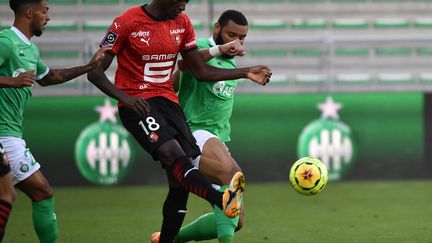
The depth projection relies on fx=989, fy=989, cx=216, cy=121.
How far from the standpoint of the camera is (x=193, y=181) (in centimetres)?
730

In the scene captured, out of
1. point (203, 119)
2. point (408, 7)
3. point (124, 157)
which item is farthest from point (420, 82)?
point (203, 119)

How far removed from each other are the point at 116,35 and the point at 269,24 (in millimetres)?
12060

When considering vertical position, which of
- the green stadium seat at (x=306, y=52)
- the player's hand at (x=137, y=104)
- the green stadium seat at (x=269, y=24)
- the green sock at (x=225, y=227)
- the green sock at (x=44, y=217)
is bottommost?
the green sock at (x=225, y=227)

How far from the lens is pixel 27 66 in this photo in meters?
7.66

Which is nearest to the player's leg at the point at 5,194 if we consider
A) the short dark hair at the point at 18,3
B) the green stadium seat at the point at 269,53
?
the short dark hair at the point at 18,3

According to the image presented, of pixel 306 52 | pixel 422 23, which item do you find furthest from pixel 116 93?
pixel 422 23

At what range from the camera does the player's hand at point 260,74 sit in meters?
7.74

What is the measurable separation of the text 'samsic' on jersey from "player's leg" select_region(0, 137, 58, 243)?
2.98ft

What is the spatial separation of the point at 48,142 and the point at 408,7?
342 inches

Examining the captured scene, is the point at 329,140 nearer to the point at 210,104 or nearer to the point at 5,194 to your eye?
the point at 210,104

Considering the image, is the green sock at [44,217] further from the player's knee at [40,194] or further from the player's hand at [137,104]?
the player's hand at [137,104]

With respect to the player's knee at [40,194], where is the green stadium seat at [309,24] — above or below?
above

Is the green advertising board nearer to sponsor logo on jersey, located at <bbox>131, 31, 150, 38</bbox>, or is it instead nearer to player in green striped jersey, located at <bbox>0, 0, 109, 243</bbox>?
player in green striped jersey, located at <bbox>0, 0, 109, 243</bbox>

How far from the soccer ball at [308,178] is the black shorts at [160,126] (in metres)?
0.93
